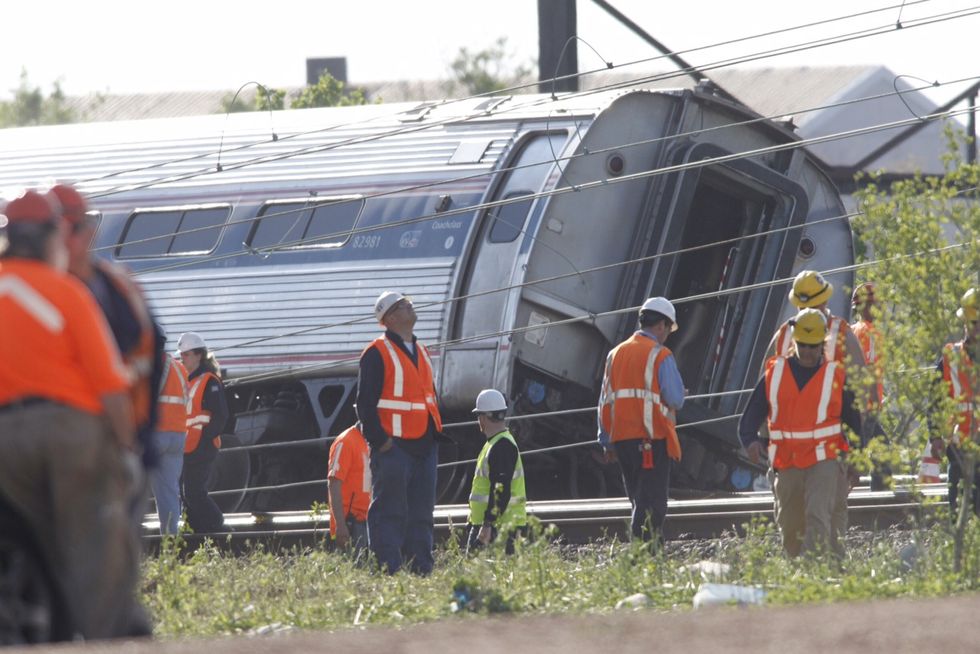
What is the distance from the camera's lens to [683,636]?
5.08 meters

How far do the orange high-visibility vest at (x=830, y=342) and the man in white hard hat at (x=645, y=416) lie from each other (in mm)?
786

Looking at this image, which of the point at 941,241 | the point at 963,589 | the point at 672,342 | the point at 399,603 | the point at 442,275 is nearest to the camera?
the point at 963,589

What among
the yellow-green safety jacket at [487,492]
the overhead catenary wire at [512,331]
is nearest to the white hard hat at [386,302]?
the yellow-green safety jacket at [487,492]

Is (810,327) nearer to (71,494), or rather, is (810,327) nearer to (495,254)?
(495,254)

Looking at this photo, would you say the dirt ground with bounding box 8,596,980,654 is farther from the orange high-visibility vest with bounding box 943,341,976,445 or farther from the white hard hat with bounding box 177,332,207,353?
the white hard hat with bounding box 177,332,207,353

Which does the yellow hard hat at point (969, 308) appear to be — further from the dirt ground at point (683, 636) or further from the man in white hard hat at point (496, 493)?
the dirt ground at point (683, 636)

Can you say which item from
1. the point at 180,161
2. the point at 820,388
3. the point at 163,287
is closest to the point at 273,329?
the point at 163,287

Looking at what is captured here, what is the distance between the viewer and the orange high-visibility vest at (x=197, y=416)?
530 inches

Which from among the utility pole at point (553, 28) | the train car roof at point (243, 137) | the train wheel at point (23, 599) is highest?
the utility pole at point (553, 28)

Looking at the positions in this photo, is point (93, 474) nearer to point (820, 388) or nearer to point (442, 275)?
point (820, 388)

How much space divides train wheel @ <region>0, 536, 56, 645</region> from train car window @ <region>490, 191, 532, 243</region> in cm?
922

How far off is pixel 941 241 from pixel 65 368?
5358mm

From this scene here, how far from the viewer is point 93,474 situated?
5.15 meters

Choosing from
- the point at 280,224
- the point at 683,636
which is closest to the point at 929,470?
the point at 683,636
